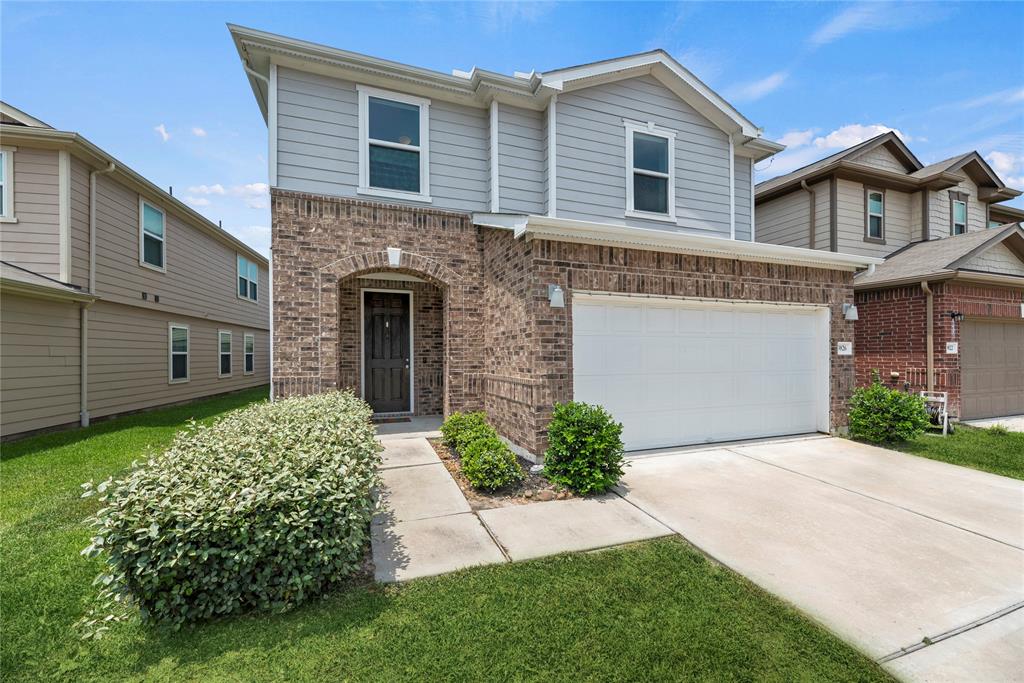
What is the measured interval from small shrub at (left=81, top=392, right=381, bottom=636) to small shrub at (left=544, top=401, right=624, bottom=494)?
7.76 ft

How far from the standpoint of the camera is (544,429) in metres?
5.26

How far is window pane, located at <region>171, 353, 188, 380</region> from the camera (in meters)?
10.9

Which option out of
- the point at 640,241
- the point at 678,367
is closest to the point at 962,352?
the point at 678,367

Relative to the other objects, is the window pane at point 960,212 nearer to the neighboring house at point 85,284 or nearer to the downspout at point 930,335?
the downspout at point 930,335

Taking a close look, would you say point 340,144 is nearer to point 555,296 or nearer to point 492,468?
point 555,296

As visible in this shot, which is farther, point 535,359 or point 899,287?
point 899,287

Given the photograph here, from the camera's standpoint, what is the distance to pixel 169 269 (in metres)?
10.6

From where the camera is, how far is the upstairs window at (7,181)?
7.43 metres

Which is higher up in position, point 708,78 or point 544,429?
point 708,78

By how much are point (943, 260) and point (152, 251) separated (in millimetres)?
17542

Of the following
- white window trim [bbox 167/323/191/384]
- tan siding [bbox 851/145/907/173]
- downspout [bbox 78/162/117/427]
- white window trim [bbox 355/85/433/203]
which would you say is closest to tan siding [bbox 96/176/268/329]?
downspout [bbox 78/162/117/427]

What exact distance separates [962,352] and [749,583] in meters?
9.53

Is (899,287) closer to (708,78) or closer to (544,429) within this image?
(708,78)

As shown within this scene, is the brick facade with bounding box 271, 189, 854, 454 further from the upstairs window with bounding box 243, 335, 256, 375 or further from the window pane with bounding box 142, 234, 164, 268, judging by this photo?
the upstairs window with bounding box 243, 335, 256, 375
